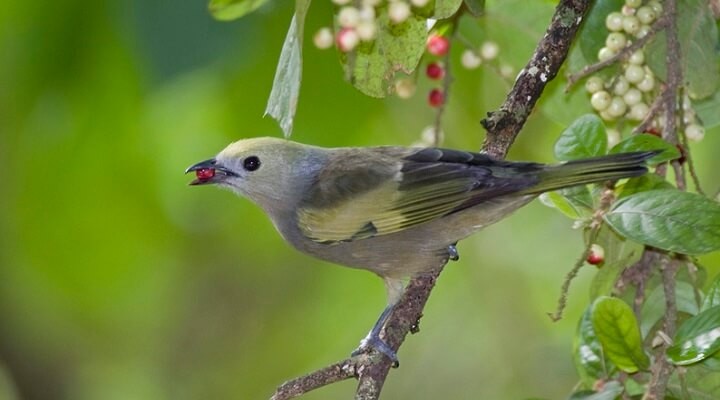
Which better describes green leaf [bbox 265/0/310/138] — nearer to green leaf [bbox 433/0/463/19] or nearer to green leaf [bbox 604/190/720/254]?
green leaf [bbox 433/0/463/19]

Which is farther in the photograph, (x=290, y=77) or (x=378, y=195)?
(x=378, y=195)

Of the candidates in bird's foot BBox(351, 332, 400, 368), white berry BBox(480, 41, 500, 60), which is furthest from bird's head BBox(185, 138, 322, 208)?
bird's foot BBox(351, 332, 400, 368)

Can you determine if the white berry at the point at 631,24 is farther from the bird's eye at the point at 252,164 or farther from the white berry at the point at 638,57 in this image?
the bird's eye at the point at 252,164

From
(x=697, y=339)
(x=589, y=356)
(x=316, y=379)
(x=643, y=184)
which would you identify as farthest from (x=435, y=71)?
(x=697, y=339)

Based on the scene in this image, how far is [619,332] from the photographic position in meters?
3.13

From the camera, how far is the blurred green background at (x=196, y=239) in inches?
158

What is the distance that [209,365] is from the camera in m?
7.89

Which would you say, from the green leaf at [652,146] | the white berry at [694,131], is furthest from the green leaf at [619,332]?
the white berry at [694,131]


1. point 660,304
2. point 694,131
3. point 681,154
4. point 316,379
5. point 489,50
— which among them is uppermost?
point 489,50

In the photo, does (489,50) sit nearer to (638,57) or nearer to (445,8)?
(638,57)

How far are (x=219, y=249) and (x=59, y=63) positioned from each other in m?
3.77

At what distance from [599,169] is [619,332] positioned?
508 mm

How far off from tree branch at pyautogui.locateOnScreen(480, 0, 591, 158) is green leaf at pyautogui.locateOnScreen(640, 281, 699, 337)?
2.31 feet

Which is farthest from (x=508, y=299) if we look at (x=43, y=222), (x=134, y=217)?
(x=43, y=222)
